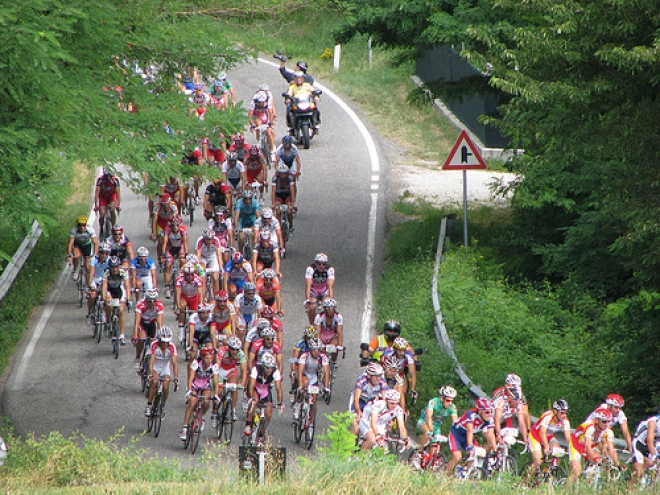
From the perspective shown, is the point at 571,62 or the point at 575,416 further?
the point at 575,416

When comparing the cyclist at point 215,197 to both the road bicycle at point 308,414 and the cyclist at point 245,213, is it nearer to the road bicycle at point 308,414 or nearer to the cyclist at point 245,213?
the cyclist at point 245,213

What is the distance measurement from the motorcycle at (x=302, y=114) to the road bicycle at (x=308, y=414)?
596 inches

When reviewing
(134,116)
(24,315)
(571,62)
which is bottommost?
(24,315)

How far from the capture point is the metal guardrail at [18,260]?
74.5 feet

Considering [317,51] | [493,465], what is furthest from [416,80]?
[493,465]

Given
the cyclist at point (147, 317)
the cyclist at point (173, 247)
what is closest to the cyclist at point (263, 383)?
the cyclist at point (147, 317)

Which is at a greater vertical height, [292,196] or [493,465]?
[292,196]

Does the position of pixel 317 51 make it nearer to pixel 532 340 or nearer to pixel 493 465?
pixel 532 340

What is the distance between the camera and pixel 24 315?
22031 millimetres

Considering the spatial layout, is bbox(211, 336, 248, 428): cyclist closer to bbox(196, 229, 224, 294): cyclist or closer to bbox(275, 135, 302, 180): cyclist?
bbox(196, 229, 224, 294): cyclist

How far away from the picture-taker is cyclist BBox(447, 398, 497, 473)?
14.9 metres

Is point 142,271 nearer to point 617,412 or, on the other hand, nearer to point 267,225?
point 267,225

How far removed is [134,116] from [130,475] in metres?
7.01

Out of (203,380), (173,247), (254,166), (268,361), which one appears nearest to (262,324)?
A: (268,361)
